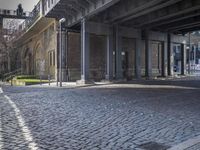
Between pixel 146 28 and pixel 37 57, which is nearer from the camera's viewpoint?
pixel 146 28

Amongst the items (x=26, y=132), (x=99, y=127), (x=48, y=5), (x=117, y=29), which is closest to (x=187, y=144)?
(x=99, y=127)

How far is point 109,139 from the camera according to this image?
6922 millimetres

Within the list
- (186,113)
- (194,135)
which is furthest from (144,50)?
(194,135)

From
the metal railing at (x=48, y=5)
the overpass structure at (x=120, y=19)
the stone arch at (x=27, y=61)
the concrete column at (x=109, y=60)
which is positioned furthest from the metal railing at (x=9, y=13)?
the concrete column at (x=109, y=60)

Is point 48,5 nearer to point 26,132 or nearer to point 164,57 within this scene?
point 164,57

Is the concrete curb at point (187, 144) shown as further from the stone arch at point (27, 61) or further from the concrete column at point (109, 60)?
the stone arch at point (27, 61)

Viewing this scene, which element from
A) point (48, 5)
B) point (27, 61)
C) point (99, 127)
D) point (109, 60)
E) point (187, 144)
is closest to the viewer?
point (187, 144)

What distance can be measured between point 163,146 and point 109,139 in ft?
3.58

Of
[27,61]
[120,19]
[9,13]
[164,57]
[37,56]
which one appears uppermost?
[9,13]

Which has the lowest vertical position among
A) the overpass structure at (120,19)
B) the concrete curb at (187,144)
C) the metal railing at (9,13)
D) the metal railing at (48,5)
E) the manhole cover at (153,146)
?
the manhole cover at (153,146)

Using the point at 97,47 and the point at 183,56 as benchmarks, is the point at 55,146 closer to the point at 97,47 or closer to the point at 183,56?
the point at 97,47

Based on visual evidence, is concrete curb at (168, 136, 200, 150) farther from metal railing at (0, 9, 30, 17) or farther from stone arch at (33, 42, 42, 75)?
metal railing at (0, 9, 30, 17)

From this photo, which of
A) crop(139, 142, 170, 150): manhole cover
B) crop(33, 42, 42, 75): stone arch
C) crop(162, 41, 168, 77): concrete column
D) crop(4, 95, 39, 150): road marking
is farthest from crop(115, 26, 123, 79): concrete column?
crop(139, 142, 170, 150): manhole cover

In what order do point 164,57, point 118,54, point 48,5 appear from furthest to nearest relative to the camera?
point 164,57 → point 118,54 → point 48,5
